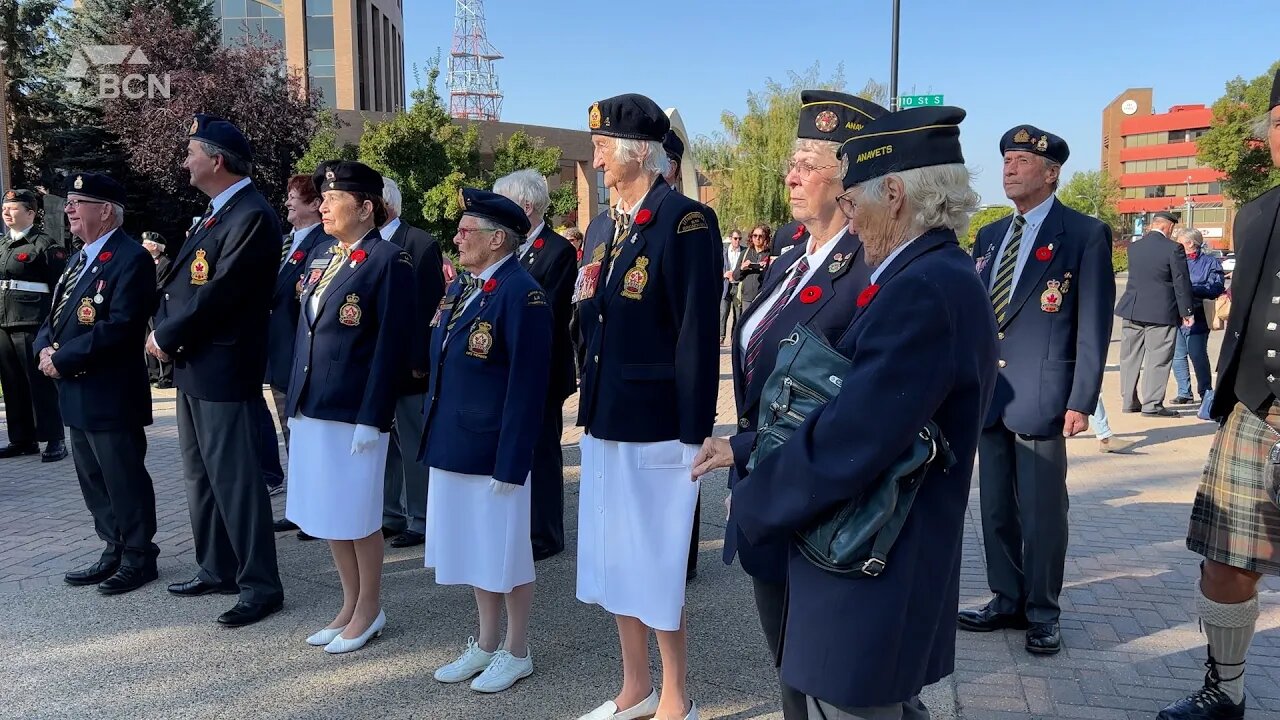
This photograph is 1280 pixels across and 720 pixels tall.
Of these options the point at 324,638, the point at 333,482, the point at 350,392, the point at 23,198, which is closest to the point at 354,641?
the point at 324,638

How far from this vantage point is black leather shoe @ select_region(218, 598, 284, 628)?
4332 millimetres

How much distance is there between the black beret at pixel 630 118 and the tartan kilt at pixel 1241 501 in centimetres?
223

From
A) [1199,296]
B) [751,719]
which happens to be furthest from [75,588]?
[1199,296]

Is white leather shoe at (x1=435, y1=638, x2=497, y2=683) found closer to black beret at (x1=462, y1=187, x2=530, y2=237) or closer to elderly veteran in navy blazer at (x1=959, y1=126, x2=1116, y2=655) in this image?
black beret at (x1=462, y1=187, x2=530, y2=237)

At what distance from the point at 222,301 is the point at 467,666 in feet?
6.86

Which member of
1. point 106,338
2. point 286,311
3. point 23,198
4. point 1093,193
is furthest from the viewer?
point 1093,193

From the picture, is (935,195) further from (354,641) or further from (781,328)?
(354,641)

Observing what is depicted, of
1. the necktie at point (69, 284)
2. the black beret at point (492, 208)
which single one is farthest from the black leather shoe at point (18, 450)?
the black beret at point (492, 208)

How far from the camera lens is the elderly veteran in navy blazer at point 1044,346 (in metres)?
3.88

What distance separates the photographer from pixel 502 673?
145 inches

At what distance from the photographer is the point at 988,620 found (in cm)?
416

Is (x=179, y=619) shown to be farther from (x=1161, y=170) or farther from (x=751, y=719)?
(x=1161, y=170)

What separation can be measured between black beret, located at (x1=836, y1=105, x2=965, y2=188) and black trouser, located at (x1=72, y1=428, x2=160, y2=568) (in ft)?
14.4

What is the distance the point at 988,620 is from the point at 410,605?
2.79 metres
